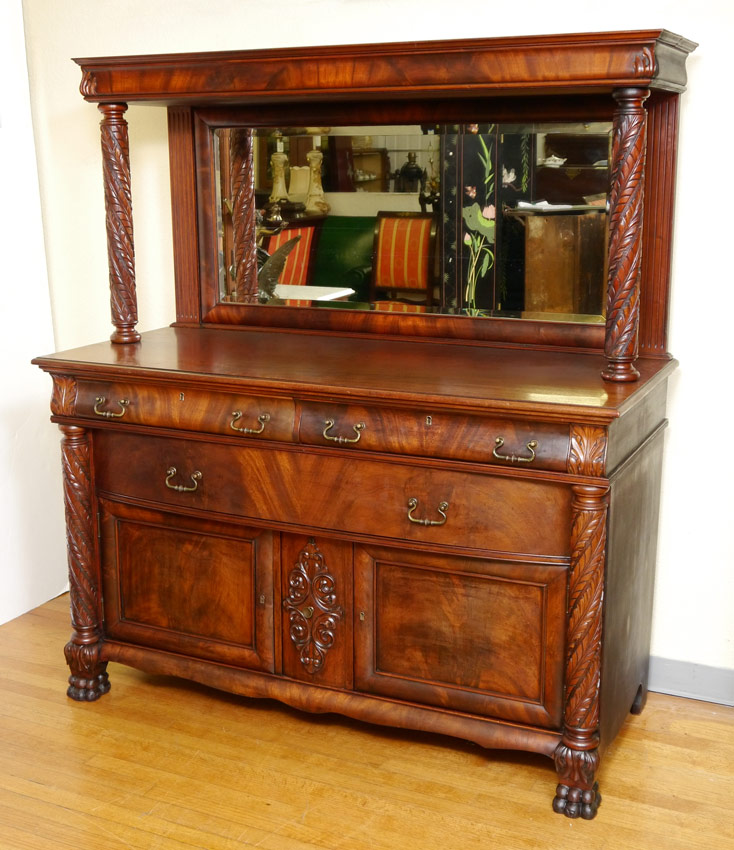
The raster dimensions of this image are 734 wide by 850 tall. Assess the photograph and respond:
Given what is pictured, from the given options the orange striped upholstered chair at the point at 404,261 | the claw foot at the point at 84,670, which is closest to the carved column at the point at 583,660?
the orange striped upholstered chair at the point at 404,261

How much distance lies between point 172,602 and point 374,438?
2.81 feet

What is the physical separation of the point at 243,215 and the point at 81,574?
47.3 inches

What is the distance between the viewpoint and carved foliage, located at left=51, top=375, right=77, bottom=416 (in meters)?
2.90

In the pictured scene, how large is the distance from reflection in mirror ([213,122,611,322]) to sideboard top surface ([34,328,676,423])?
148 mm

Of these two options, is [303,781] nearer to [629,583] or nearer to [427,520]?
[427,520]

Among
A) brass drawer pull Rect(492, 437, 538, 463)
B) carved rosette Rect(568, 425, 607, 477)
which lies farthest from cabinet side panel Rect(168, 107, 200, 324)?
carved rosette Rect(568, 425, 607, 477)

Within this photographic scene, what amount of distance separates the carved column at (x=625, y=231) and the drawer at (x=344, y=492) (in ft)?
1.21

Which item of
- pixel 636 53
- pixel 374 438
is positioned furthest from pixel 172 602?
pixel 636 53

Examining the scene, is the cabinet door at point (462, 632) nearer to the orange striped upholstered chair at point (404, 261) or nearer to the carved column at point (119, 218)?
the orange striped upholstered chair at point (404, 261)

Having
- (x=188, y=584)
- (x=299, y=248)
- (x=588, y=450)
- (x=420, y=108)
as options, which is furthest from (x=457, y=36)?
(x=188, y=584)

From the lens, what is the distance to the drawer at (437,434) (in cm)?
237

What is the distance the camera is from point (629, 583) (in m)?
2.67

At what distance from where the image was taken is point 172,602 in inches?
116

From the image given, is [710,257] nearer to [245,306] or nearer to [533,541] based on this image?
[533,541]
